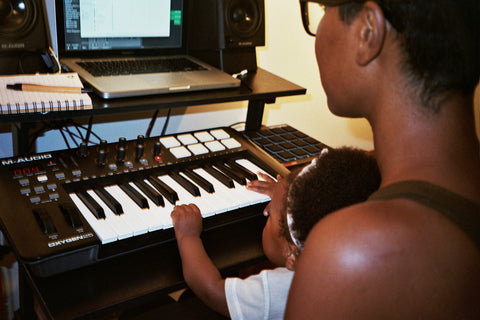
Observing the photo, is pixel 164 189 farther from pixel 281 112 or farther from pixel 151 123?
pixel 281 112

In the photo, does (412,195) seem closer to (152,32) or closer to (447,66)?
(447,66)

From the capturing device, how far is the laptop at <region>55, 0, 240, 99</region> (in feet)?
3.93

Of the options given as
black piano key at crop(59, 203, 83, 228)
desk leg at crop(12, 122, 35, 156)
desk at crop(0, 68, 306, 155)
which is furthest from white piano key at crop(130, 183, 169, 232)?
desk leg at crop(12, 122, 35, 156)

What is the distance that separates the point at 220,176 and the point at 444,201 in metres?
0.64

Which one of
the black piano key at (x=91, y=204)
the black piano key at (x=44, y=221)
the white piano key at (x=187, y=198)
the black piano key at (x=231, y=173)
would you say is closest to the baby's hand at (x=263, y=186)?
the black piano key at (x=231, y=173)

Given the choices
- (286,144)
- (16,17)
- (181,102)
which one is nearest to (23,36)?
(16,17)

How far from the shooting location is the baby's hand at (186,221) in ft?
3.08

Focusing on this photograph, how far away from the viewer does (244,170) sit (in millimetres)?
1212

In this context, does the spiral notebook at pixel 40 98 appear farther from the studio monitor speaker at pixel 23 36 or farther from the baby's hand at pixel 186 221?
the baby's hand at pixel 186 221

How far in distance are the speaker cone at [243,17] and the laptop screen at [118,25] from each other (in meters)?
0.16

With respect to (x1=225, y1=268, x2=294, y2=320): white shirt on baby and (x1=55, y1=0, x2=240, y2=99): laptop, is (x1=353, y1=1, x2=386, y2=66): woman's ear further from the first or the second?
(x1=55, y1=0, x2=240, y2=99): laptop

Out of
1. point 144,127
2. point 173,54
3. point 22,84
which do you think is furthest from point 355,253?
point 144,127

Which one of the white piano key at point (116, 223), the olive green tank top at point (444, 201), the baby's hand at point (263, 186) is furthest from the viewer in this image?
the baby's hand at point (263, 186)

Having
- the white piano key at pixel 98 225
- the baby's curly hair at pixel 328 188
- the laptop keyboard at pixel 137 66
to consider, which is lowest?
the white piano key at pixel 98 225
